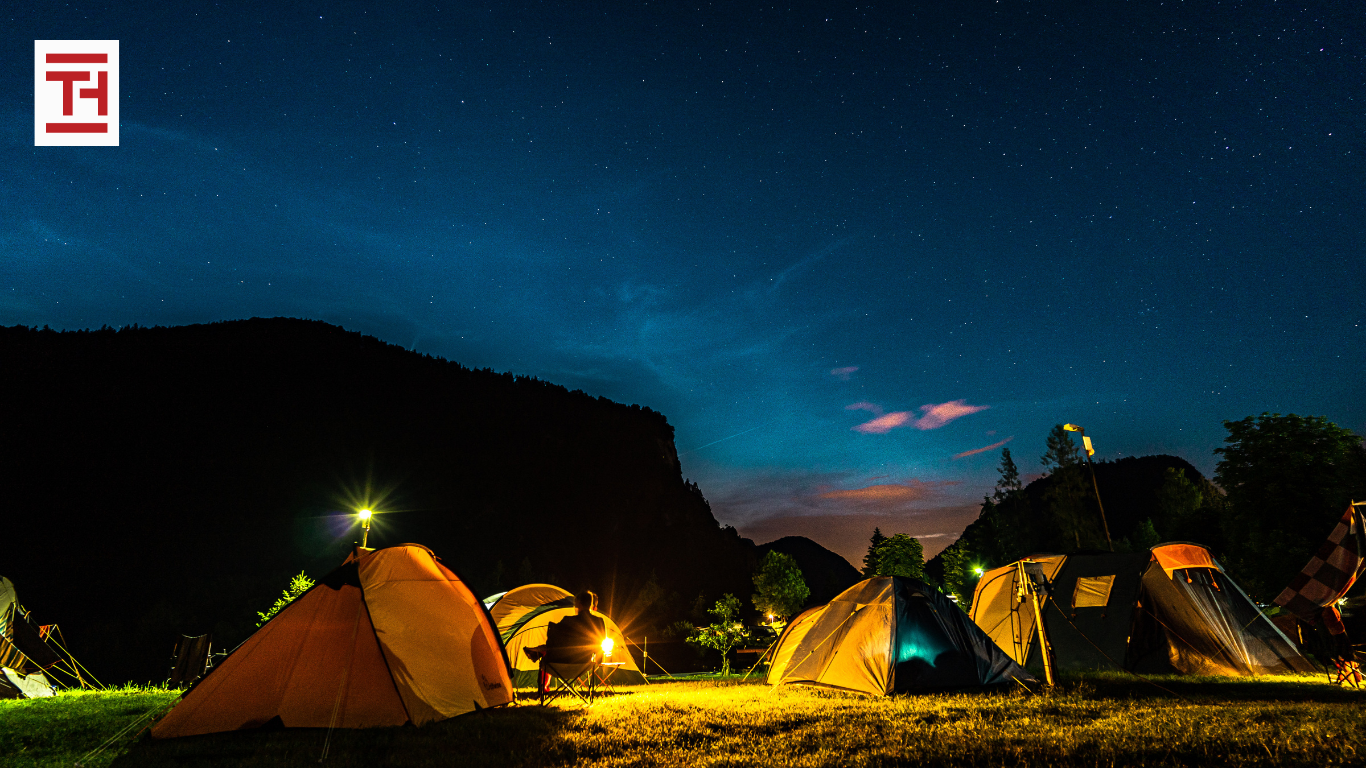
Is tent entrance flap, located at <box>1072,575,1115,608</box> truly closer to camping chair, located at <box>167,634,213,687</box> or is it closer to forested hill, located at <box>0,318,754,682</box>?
camping chair, located at <box>167,634,213,687</box>

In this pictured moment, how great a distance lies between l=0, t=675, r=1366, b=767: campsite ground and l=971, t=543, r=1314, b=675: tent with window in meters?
4.02

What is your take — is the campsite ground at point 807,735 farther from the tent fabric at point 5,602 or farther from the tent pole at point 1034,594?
the tent fabric at point 5,602

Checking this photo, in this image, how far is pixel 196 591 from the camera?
7419cm

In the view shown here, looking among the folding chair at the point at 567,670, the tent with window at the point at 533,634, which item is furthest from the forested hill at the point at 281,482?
the folding chair at the point at 567,670

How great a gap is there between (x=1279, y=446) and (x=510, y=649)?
35089 mm

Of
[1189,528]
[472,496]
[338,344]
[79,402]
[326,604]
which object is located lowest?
[1189,528]

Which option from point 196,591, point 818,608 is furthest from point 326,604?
point 196,591

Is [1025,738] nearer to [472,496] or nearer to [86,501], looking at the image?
[86,501]

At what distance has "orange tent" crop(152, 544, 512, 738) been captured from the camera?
299 inches

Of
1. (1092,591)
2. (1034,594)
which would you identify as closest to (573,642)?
(1034,594)

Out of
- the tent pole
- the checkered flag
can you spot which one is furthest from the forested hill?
the checkered flag

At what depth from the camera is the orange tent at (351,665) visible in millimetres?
7602

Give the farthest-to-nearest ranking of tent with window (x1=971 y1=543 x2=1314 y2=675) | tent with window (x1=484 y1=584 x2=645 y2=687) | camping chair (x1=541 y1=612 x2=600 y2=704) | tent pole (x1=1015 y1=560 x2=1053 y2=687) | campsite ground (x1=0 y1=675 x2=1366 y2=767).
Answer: tent with window (x1=971 y1=543 x2=1314 y2=675)
tent with window (x1=484 y1=584 x2=645 y2=687)
tent pole (x1=1015 y1=560 x2=1053 y2=687)
camping chair (x1=541 y1=612 x2=600 y2=704)
campsite ground (x1=0 y1=675 x2=1366 y2=767)

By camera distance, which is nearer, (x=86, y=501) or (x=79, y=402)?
(x=86, y=501)
